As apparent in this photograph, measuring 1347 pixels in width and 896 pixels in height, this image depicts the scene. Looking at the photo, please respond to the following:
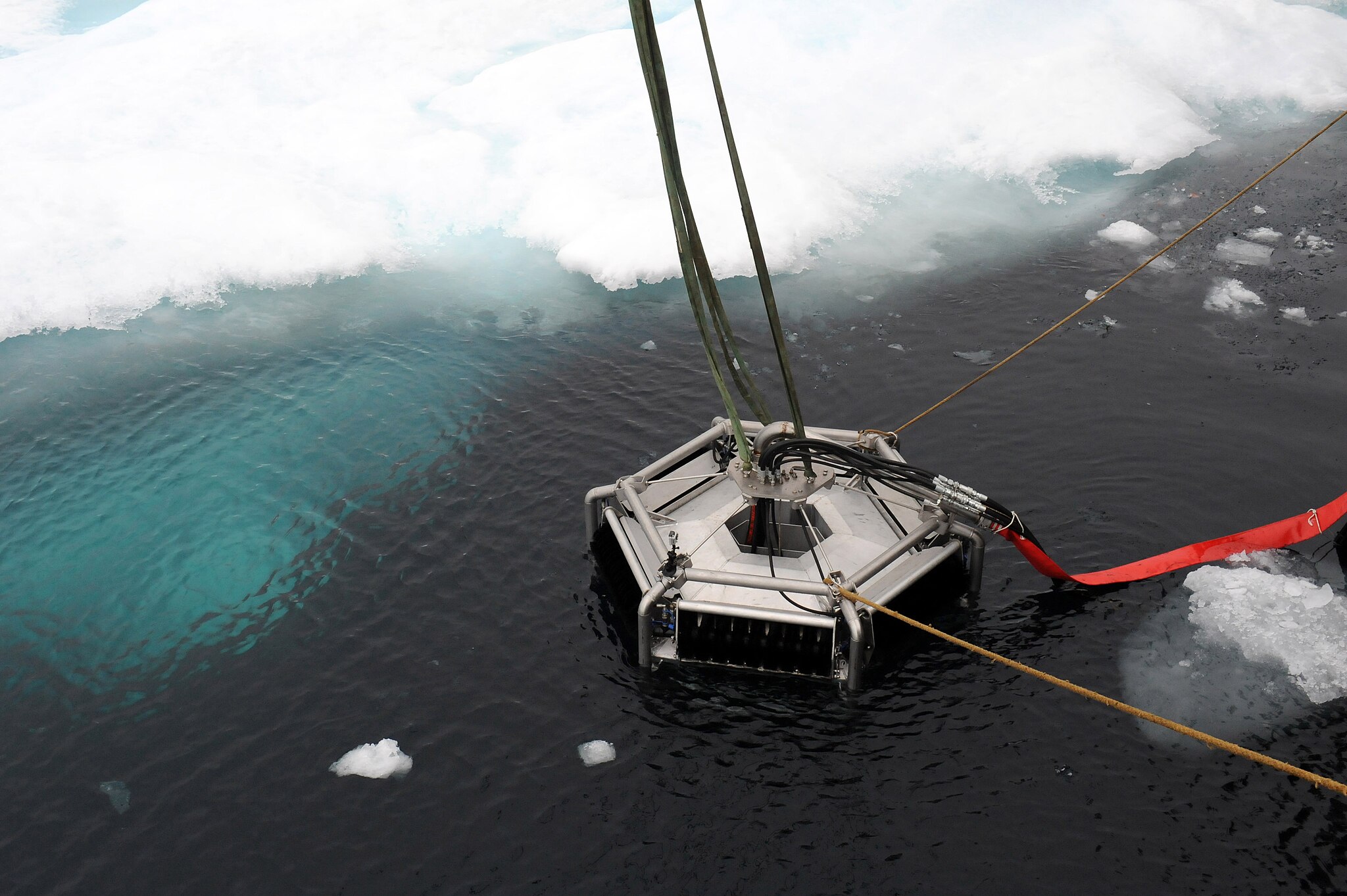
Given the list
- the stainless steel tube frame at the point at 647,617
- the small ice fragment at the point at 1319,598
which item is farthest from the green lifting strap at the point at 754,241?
the small ice fragment at the point at 1319,598

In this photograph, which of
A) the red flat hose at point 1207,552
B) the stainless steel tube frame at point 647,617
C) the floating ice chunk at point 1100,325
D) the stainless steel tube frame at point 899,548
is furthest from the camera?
the floating ice chunk at point 1100,325

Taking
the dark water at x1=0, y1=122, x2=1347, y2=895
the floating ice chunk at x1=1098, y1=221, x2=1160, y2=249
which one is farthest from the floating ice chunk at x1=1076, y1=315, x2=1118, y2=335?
the floating ice chunk at x1=1098, y1=221, x2=1160, y2=249

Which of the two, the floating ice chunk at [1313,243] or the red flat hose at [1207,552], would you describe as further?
the floating ice chunk at [1313,243]

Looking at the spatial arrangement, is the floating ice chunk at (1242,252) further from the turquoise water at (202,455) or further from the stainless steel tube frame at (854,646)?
the turquoise water at (202,455)

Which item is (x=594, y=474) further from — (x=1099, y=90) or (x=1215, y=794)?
(x=1099, y=90)

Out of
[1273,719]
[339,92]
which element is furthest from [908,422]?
[339,92]

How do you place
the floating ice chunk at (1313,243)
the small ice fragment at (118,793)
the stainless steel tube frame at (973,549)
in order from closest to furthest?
the small ice fragment at (118,793)
the stainless steel tube frame at (973,549)
the floating ice chunk at (1313,243)

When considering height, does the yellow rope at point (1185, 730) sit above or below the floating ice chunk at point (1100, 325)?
above

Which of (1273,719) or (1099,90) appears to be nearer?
(1273,719)
